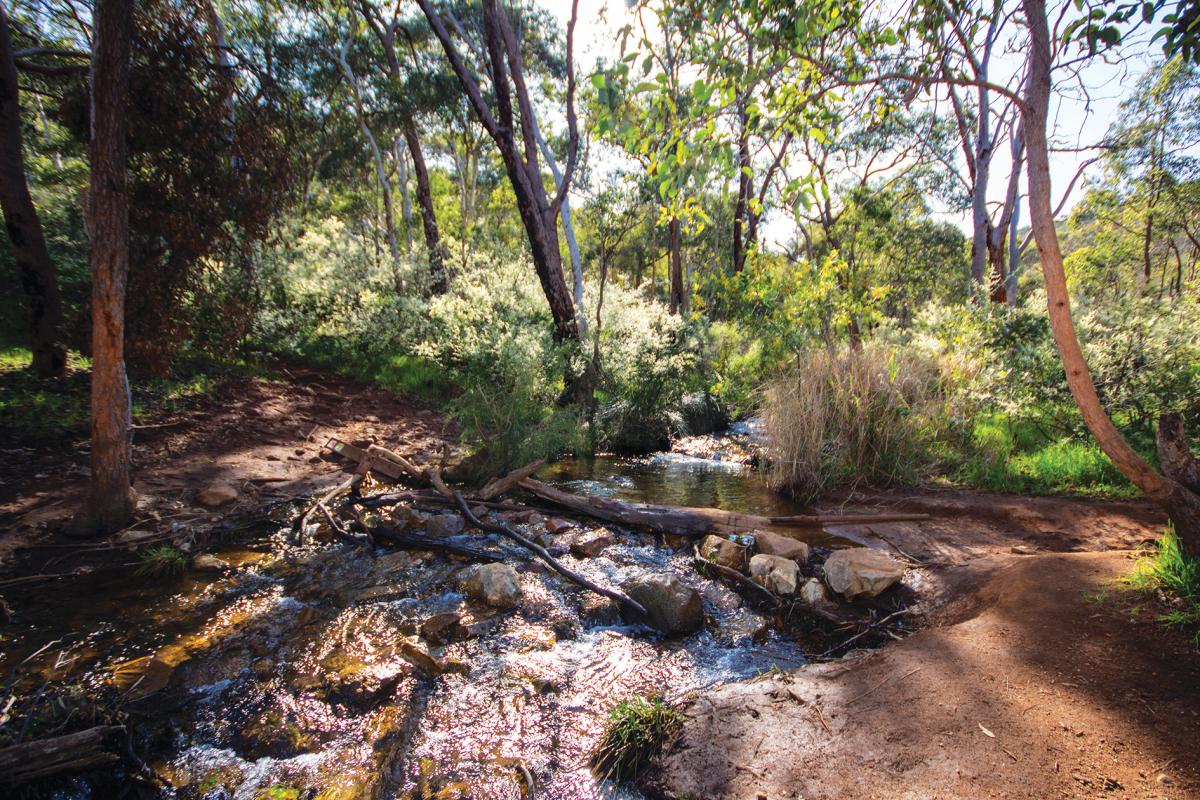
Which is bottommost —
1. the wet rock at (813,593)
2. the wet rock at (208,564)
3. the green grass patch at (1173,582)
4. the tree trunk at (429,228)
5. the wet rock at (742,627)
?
the wet rock at (208,564)

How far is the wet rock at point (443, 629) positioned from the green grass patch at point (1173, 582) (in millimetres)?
3977

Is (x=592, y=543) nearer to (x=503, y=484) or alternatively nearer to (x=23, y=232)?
(x=503, y=484)

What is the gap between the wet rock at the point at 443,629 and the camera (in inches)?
138

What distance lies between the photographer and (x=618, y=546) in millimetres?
5148

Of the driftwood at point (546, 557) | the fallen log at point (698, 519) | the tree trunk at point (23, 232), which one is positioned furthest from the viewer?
the tree trunk at point (23, 232)

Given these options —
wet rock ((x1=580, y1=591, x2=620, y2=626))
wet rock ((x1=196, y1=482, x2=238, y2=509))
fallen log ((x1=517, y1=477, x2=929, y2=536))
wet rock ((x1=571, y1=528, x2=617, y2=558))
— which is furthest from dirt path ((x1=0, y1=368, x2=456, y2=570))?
wet rock ((x1=580, y1=591, x2=620, y2=626))

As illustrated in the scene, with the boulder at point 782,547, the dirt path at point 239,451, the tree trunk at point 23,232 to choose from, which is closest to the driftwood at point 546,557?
the boulder at point 782,547

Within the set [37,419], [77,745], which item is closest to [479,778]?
[77,745]

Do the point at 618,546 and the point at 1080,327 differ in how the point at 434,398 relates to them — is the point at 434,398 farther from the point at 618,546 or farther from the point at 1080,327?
the point at 1080,327

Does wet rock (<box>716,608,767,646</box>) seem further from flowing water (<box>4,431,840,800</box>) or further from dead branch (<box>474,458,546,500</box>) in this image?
dead branch (<box>474,458,546,500</box>)

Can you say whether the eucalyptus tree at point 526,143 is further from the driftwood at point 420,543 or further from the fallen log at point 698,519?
the driftwood at point 420,543

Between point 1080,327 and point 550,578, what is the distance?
21.6 feet

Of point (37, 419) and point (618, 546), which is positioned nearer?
point (618, 546)

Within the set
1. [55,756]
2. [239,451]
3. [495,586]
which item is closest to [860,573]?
[495,586]
